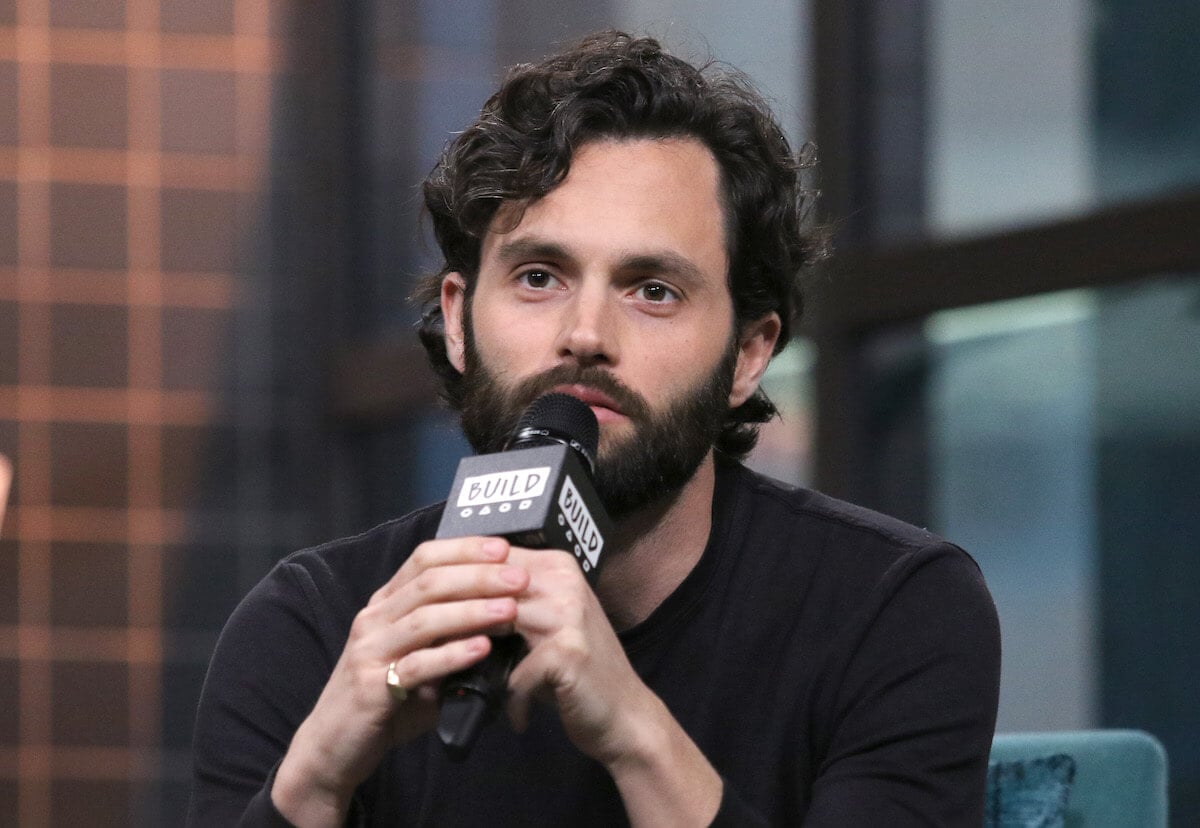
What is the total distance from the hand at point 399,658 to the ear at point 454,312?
0.63 metres

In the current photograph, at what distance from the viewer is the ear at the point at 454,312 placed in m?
1.85

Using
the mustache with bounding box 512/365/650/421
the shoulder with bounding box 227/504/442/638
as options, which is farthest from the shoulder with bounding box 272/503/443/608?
the mustache with bounding box 512/365/650/421

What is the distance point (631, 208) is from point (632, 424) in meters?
0.23

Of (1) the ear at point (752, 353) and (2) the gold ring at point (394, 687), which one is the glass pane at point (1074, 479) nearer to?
(1) the ear at point (752, 353)

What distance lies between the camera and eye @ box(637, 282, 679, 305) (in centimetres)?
163

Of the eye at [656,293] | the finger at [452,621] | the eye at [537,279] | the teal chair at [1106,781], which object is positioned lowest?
the teal chair at [1106,781]

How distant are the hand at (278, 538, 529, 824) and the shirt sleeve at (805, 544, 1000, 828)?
0.38 metres

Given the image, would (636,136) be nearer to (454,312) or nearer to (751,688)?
(454,312)

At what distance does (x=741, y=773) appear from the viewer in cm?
154

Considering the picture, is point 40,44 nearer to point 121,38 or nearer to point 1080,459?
point 121,38

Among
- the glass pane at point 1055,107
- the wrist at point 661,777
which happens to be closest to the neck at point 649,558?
the wrist at point 661,777

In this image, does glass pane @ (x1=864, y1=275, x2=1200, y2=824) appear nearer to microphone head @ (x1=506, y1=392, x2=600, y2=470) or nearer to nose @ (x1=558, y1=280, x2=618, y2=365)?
nose @ (x1=558, y1=280, x2=618, y2=365)

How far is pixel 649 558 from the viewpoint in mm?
1683

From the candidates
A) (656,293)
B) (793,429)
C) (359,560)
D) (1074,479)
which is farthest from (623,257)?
(793,429)
